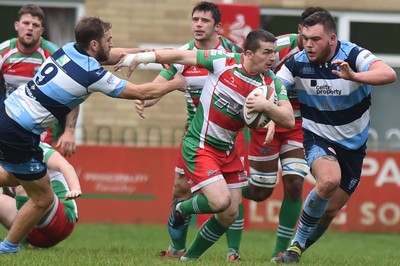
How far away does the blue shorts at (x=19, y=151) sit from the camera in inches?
381

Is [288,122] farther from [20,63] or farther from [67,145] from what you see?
[20,63]

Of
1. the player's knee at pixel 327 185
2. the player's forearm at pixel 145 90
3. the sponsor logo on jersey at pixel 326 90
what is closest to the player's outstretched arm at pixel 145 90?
the player's forearm at pixel 145 90

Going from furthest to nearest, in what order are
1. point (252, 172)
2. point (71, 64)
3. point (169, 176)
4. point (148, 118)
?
point (148, 118)
point (169, 176)
point (252, 172)
point (71, 64)

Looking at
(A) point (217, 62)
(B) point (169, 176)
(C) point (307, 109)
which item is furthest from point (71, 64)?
(B) point (169, 176)

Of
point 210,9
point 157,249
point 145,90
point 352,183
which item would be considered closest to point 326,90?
point 352,183

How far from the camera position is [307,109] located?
34.0 feet

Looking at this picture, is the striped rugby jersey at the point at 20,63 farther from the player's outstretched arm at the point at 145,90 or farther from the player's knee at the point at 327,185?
the player's knee at the point at 327,185

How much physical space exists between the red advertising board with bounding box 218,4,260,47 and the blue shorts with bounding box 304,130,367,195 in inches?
175

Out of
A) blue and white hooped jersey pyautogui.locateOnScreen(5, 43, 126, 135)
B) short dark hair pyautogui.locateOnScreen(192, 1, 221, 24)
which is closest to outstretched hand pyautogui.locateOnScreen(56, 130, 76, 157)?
blue and white hooped jersey pyautogui.locateOnScreen(5, 43, 126, 135)

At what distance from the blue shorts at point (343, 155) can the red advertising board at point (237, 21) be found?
175 inches

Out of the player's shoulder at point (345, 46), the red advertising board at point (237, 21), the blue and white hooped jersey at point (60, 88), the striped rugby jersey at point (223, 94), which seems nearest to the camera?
the blue and white hooped jersey at point (60, 88)

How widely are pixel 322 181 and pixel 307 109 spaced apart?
32.3 inches

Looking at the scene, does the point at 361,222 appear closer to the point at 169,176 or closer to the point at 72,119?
the point at 169,176

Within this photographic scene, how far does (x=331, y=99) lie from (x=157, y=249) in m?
2.84
